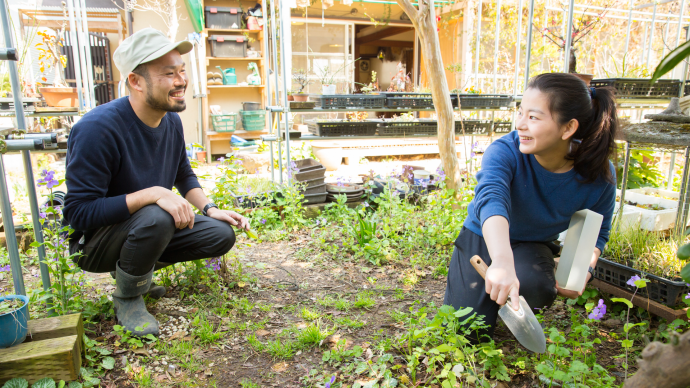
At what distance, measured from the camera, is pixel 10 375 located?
143 centimetres

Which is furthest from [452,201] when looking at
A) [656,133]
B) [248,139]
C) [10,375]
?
[248,139]

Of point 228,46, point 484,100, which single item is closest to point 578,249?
point 484,100

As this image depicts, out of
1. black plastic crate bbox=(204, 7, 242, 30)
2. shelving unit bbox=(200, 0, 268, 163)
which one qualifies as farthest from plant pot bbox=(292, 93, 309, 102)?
black plastic crate bbox=(204, 7, 242, 30)

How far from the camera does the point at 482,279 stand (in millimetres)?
1803

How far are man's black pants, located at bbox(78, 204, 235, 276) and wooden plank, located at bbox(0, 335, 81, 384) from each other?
416 mm

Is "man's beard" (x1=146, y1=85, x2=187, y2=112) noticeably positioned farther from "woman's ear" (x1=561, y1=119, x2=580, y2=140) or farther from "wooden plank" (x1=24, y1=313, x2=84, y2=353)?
"woman's ear" (x1=561, y1=119, x2=580, y2=140)

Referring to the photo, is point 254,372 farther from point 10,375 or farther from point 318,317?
point 10,375

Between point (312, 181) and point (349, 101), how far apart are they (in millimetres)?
875

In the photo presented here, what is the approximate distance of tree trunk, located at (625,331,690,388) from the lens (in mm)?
574

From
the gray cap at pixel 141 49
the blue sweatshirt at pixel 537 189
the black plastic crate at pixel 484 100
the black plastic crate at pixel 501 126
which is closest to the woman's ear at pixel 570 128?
the blue sweatshirt at pixel 537 189

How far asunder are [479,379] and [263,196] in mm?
2504

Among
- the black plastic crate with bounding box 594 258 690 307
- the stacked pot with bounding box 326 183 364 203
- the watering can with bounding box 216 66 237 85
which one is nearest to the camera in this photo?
the black plastic crate with bounding box 594 258 690 307

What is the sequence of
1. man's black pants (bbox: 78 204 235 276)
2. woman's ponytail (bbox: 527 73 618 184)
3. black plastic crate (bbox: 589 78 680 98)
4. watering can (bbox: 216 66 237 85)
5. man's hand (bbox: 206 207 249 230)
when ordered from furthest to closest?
watering can (bbox: 216 66 237 85) → black plastic crate (bbox: 589 78 680 98) → man's hand (bbox: 206 207 249 230) → man's black pants (bbox: 78 204 235 276) → woman's ponytail (bbox: 527 73 618 184)

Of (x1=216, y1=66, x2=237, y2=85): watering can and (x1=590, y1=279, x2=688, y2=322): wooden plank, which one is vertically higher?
(x1=216, y1=66, x2=237, y2=85): watering can
